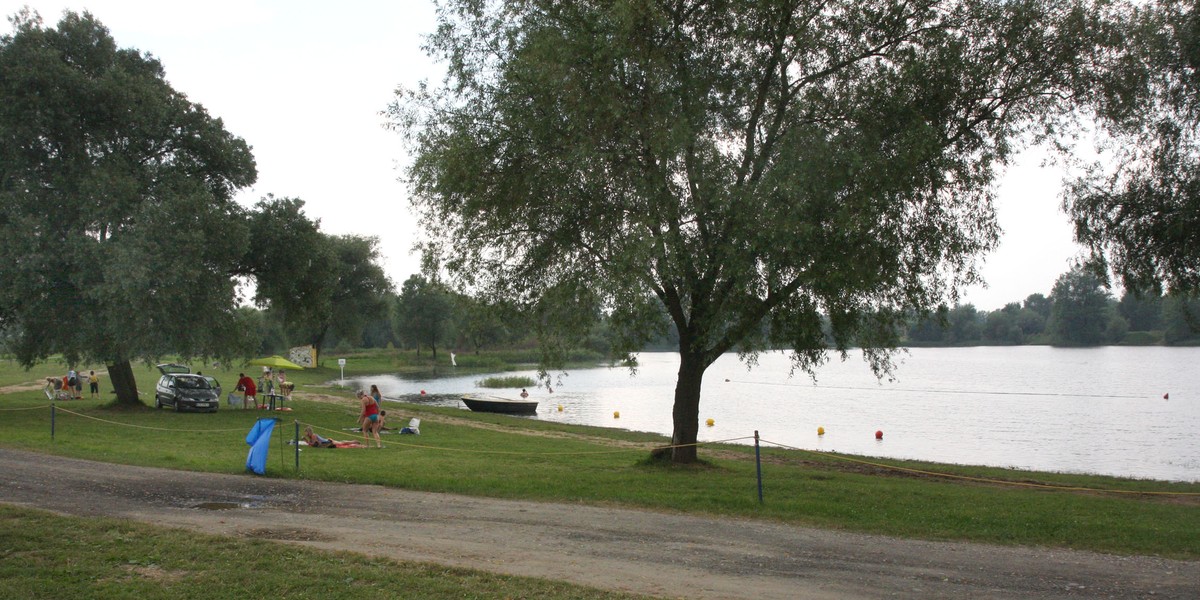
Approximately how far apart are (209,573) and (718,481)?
9723 mm

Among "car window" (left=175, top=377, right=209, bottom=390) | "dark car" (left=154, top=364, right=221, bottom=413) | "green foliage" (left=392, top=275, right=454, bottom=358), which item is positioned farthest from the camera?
"green foliage" (left=392, top=275, right=454, bottom=358)

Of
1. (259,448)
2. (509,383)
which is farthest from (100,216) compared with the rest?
(509,383)

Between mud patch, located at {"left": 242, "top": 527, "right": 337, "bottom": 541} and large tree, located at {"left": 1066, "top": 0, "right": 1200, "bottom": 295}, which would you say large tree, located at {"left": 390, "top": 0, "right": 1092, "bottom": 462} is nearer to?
large tree, located at {"left": 1066, "top": 0, "right": 1200, "bottom": 295}

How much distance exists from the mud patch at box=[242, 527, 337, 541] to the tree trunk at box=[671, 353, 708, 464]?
894 cm

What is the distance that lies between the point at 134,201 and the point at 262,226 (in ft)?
17.1

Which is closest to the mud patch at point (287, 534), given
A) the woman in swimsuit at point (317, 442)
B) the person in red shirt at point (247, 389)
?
the woman in swimsuit at point (317, 442)

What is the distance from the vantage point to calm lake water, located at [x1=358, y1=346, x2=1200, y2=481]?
29.5 meters

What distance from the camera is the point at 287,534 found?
1006cm

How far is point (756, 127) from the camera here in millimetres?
16281

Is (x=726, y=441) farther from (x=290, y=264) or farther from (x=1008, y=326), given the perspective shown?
(x=1008, y=326)

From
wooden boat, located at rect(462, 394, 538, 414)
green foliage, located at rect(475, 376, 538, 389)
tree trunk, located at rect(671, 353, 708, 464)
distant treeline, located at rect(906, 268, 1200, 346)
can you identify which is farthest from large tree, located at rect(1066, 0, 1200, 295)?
distant treeline, located at rect(906, 268, 1200, 346)

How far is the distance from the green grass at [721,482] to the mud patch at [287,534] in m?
4.05

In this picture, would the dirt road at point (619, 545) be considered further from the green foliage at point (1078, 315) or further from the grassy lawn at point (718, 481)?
the green foliage at point (1078, 315)

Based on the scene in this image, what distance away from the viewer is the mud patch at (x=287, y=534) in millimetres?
9859
